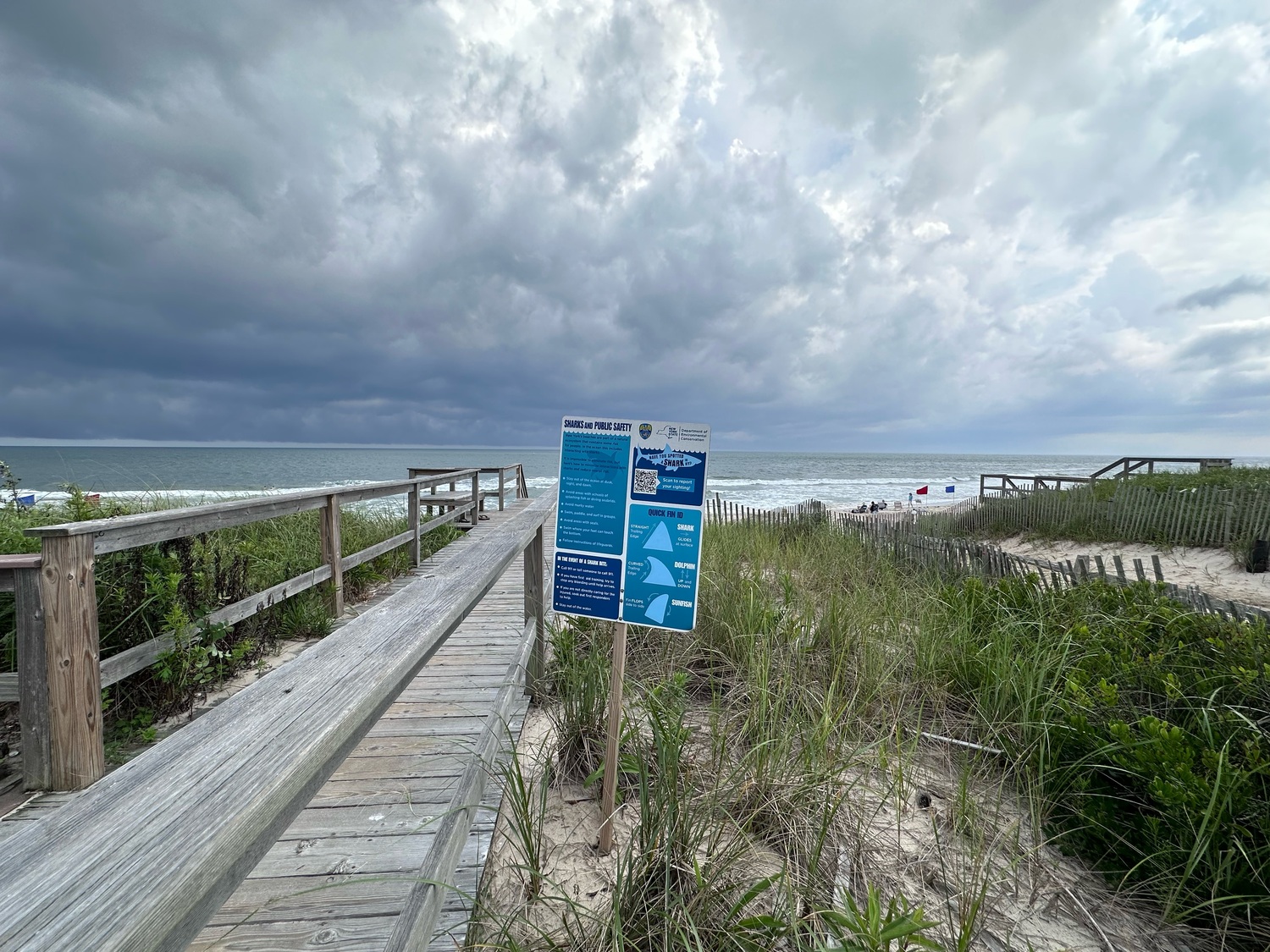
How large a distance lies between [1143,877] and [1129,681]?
115 cm

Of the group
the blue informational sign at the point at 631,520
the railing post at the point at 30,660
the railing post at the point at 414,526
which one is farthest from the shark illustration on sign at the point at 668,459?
the railing post at the point at 414,526

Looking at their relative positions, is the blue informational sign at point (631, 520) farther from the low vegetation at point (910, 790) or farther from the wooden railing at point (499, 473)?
the wooden railing at point (499, 473)

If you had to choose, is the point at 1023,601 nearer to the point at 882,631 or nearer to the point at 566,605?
the point at 882,631

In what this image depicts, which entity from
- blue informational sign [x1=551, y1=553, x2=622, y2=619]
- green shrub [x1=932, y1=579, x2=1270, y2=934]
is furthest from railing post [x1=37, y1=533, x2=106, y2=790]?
green shrub [x1=932, y1=579, x2=1270, y2=934]

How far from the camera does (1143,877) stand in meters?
2.46

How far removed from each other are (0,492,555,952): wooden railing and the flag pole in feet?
3.86

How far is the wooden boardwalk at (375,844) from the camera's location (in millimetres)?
1877

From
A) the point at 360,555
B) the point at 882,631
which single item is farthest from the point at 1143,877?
the point at 360,555

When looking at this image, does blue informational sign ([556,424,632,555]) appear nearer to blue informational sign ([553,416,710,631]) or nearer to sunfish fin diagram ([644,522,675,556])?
blue informational sign ([553,416,710,631])

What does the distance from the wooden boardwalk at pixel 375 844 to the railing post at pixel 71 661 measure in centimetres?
101

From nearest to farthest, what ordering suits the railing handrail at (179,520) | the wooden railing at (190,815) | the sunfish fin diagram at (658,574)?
the wooden railing at (190,815) < the sunfish fin diagram at (658,574) < the railing handrail at (179,520)

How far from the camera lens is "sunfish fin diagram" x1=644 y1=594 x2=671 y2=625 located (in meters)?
2.35

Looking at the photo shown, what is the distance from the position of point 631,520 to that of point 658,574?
9.7 inches

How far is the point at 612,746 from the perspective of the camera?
227 cm
